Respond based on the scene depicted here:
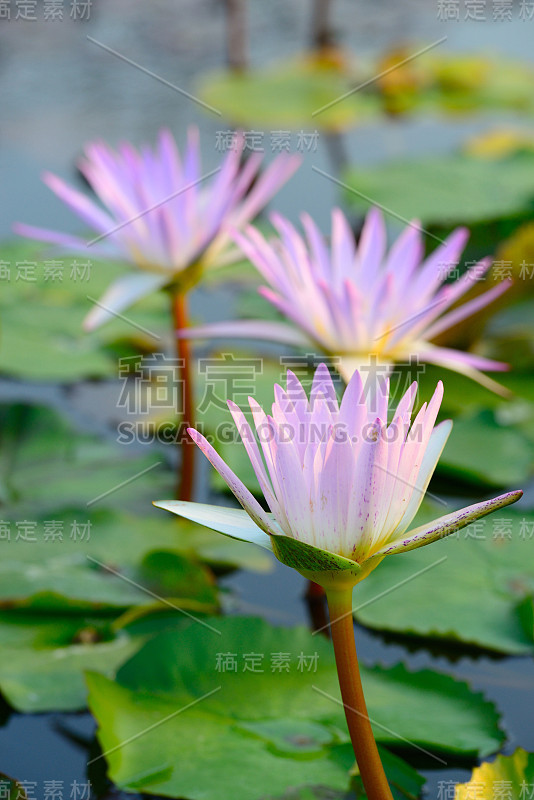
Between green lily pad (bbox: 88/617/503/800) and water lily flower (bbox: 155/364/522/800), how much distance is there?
0.95ft

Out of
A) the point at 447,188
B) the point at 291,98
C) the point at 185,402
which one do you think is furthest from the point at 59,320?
the point at 291,98

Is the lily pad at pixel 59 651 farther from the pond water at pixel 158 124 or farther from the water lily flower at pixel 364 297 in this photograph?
the water lily flower at pixel 364 297

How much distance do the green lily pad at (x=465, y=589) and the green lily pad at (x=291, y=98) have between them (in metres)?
2.24

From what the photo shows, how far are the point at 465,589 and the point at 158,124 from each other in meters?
2.87

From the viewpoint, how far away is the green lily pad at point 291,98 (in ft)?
12.0

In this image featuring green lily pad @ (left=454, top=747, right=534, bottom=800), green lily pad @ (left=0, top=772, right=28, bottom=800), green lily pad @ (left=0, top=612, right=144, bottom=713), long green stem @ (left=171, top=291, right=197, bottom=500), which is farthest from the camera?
long green stem @ (left=171, top=291, right=197, bottom=500)

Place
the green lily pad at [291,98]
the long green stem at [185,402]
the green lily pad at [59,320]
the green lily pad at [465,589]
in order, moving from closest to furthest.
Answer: the green lily pad at [465,589]
the long green stem at [185,402]
the green lily pad at [59,320]
the green lily pad at [291,98]

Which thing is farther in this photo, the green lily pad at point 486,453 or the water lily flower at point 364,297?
the green lily pad at point 486,453

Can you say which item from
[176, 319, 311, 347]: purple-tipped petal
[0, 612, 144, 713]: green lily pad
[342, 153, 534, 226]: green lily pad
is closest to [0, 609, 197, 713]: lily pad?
[0, 612, 144, 713]: green lily pad

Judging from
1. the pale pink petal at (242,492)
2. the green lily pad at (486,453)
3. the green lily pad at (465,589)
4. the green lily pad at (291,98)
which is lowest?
the green lily pad at (465,589)

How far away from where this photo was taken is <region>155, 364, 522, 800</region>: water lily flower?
0.85m

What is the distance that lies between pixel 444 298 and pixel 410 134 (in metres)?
2.48

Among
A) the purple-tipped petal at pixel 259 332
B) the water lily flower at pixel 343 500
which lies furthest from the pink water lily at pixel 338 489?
the purple-tipped petal at pixel 259 332

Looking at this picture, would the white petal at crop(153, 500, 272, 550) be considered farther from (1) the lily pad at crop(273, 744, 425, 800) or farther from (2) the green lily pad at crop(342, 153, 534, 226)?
(2) the green lily pad at crop(342, 153, 534, 226)
